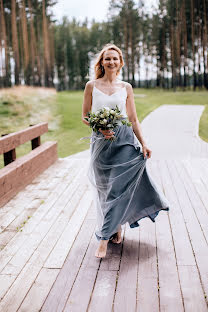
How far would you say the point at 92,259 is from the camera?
3336 millimetres

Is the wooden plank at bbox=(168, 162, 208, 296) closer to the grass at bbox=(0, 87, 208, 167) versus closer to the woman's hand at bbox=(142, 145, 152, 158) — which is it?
the woman's hand at bbox=(142, 145, 152, 158)

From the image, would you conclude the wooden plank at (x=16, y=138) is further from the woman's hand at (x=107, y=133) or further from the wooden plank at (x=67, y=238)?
the woman's hand at (x=107, y=133)

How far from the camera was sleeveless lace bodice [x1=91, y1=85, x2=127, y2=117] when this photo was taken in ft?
11.2

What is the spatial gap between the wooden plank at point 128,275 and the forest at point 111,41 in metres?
21.0

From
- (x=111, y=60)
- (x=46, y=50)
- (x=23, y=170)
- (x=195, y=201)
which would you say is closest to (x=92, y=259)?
(x=111, y=60)

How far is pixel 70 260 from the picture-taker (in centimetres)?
332

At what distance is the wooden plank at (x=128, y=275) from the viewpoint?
8.59 ft

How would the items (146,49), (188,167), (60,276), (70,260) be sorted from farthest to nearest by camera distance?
(146,49), (188,167), (70,260), (60,276)

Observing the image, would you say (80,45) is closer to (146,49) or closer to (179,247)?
(146,49)

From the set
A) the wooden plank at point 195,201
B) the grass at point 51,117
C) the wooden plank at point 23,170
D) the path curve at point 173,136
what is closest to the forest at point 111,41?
the grass at point 51,117

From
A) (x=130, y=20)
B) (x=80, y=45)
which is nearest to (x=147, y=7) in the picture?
(x=130, y=20)

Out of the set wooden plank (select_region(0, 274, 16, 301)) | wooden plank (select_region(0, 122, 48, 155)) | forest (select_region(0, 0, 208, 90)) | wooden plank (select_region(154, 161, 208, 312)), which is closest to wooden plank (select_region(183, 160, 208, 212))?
wooden plank (select_region(154, 161, 208, 312))

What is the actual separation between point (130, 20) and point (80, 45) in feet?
42.2

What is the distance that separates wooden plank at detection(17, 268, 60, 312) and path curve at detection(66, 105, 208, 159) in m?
5.61
